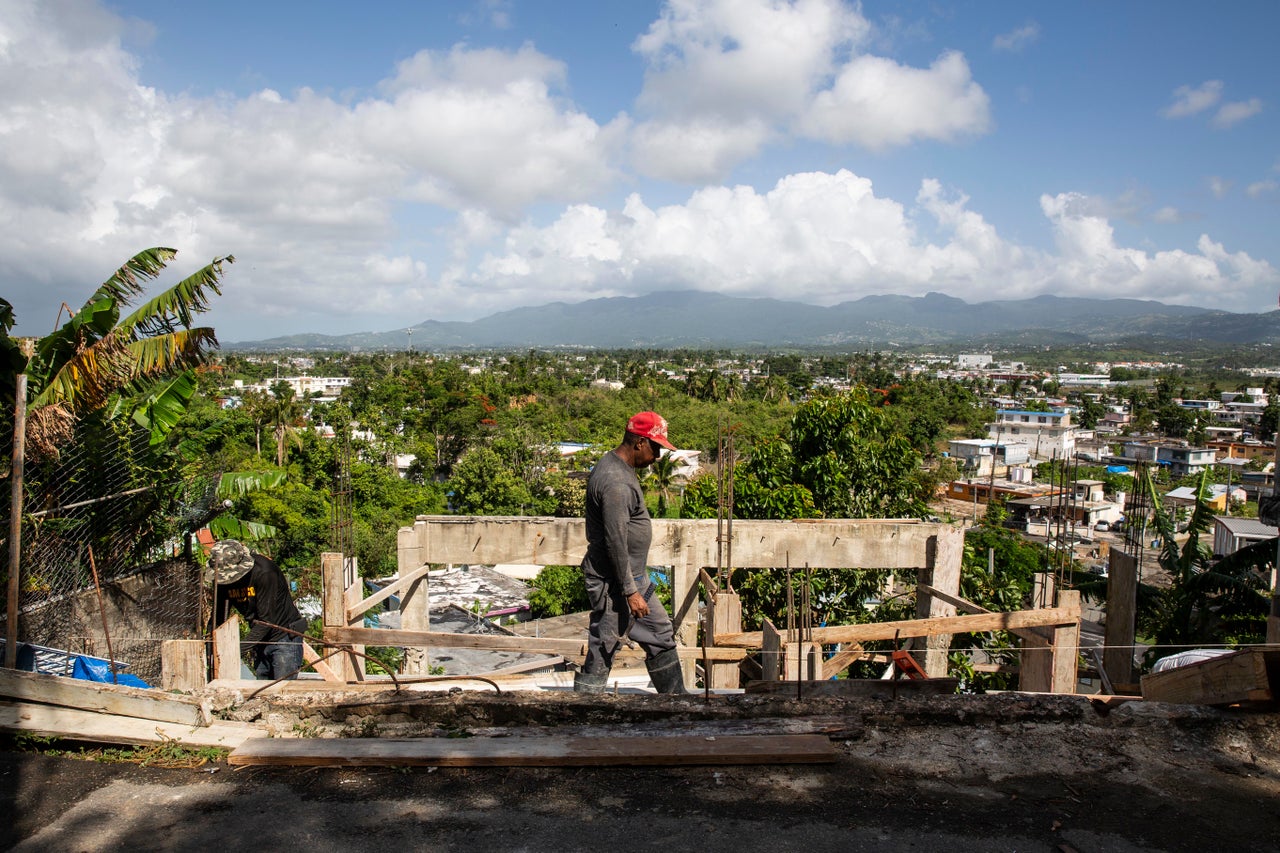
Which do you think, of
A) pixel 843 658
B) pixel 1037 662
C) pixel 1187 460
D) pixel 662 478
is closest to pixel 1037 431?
pixel 1187 460

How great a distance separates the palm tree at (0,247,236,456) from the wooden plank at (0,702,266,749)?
13.4ft

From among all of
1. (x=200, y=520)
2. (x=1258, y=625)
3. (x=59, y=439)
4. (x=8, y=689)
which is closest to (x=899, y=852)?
(x=8, y=689)

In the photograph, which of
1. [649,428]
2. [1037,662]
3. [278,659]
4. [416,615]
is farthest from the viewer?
[416,615]

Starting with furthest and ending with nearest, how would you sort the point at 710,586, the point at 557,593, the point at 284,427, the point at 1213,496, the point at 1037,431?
1. the point at 1037,431
2. the point at 1213,496
3. the point at 284,427
4. the point at 557,593
5. the point at 710,586

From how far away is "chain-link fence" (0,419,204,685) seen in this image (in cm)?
681

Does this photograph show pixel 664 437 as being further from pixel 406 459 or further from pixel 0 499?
pixel 406 459

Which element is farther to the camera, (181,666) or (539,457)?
(539,457)

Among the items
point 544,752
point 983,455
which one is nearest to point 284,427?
point 544,752

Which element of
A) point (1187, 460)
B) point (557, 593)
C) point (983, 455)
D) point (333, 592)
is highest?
point (333, 592)

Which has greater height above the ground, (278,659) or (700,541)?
(700,541)

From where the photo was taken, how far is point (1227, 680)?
3.63 meters

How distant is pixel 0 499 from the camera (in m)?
6.73

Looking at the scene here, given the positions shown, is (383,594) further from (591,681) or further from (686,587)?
(686,587)

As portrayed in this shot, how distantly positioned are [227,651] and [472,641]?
1.38 metres
